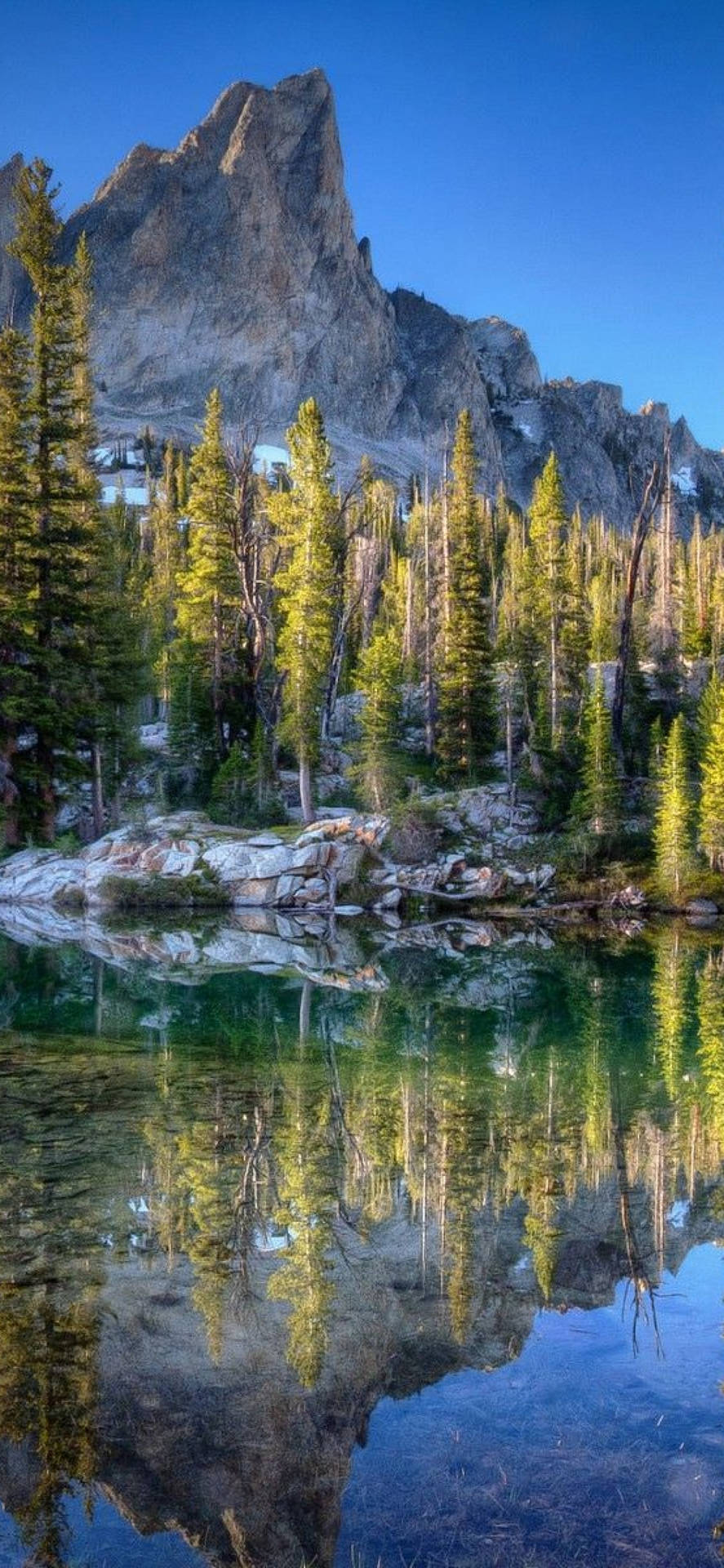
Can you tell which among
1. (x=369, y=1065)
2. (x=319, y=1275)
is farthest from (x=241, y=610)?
(x=319, y=1275)

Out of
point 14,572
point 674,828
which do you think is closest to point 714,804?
point 674,828

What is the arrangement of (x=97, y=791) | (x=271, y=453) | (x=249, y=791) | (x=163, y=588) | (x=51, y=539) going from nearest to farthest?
(x=51, y=539), (x=97, y=791), (x=249, y=791), (x=163, y=588), (x=271, y=453)

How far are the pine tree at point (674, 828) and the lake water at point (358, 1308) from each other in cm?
1935

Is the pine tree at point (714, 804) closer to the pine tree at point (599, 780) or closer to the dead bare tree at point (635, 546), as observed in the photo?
the pine tree at point (599, 780)

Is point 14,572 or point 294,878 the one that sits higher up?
point 14,572

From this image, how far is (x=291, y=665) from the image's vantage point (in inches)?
1403

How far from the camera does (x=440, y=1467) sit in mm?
4805

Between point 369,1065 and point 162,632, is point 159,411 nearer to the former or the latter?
point 162,632

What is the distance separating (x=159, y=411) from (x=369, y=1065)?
136026 millimetres

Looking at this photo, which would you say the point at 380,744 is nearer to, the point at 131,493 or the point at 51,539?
the point at 51,539

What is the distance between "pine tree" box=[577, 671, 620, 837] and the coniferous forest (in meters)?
0.09

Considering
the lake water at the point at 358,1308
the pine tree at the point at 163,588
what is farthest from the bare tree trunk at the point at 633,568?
the lake water at the point at 358,1308

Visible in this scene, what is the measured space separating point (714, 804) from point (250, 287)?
13204 cm

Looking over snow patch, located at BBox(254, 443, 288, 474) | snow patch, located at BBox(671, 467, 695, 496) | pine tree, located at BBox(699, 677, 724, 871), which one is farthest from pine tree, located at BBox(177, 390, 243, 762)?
snow patch, located at BBox(671, 467, 695, 496)
